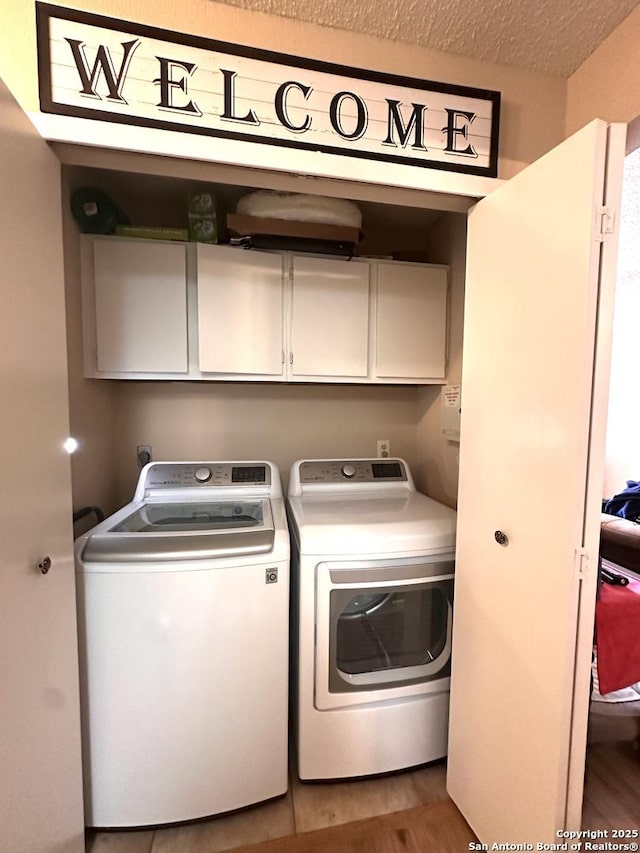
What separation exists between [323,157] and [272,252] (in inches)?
27.1

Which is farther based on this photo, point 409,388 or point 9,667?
point 409,388

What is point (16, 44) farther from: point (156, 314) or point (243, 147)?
point (156, 314)

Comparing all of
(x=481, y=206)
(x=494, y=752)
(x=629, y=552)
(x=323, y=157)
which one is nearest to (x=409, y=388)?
(x=481, y=206)

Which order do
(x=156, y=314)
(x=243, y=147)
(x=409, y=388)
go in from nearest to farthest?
(x=243, y=147)
(x=156, y=314)
(x=409, y=388)

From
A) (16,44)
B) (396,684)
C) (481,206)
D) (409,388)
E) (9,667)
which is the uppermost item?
(16,44)

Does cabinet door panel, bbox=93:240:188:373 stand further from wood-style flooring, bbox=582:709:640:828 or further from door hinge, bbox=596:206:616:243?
wood-style flooring, bbox=582:709:640:828

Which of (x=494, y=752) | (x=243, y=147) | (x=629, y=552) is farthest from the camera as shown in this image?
(x=629, y=552)

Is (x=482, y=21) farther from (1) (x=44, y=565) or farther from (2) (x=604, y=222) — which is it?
(1) (x=44, y=565)

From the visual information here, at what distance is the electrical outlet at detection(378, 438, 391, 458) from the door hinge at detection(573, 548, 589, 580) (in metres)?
1.37

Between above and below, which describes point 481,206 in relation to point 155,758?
above

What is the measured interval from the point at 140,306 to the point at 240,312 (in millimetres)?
422

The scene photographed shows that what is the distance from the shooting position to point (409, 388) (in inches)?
87.9

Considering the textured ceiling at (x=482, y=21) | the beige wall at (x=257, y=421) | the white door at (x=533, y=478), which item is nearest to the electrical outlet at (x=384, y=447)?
the beige wall at (x=257, y=421)

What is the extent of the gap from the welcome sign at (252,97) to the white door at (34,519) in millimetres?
222
